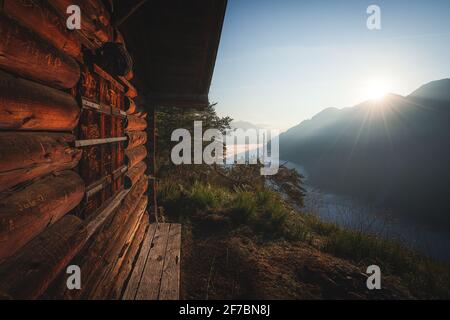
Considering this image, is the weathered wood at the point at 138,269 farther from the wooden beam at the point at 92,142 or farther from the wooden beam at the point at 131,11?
the wooden beam at the point at 131,11

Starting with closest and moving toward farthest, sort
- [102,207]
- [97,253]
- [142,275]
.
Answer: [97,253]
[102,207]
[142,275]

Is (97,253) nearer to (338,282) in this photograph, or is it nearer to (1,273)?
(1,273)

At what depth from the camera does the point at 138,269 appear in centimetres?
277

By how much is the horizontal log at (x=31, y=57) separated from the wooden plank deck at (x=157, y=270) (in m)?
2.10

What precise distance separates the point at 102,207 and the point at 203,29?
240cm

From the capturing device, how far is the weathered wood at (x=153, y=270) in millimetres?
2324

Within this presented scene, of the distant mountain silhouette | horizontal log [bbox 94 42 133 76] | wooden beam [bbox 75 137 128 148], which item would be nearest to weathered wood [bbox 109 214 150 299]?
wooden beam [bbox 75 137 128 148]

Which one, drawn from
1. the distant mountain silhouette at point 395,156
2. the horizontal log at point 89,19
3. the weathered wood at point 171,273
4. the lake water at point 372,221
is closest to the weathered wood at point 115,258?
the weathered wood at point 171,273

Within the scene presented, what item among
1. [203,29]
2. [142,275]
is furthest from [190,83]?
[142,275]

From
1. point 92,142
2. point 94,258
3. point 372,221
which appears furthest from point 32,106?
point 372,221

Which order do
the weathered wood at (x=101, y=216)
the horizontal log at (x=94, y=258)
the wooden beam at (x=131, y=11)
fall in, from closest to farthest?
the horizontal log at (x=94, y=258)
the weathered wood at (x=101, y=216)
the wooden beam at (x=131, y=11)

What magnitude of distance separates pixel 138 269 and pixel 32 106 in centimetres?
235

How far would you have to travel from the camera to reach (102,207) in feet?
7.43

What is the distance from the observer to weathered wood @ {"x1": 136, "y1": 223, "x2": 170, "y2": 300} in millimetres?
2324
